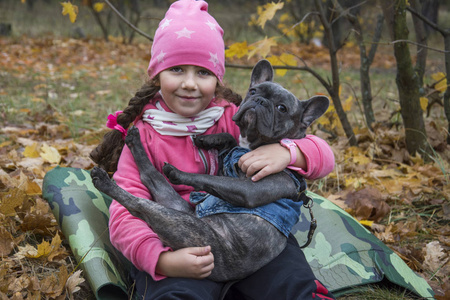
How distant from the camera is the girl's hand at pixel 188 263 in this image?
6.41 feet

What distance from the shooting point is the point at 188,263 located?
1.95 meters

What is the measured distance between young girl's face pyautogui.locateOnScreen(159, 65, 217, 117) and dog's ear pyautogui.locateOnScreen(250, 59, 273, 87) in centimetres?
23

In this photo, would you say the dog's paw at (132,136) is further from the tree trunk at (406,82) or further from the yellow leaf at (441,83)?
the yellow leaf at (441,83)

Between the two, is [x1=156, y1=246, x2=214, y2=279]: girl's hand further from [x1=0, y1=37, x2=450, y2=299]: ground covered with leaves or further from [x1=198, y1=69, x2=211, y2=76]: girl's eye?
[x1=198, y1=69, x2=211, y2=76]: girl's eye

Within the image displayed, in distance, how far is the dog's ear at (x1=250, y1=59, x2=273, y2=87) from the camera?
7.72ft

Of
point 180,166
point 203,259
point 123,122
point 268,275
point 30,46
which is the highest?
point 123,122

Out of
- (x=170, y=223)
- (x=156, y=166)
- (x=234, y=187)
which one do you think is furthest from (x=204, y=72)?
(x=170, y=223)

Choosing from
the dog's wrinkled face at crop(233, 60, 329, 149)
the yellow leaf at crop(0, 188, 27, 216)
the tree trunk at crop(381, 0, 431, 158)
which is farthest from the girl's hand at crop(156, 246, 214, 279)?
the tree trunk at crop(381, 0, 431, 158)

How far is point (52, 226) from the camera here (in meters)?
2.80

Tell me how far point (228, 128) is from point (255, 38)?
12.6m

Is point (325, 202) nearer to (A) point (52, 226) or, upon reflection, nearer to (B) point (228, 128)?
(B) point (228, 128)

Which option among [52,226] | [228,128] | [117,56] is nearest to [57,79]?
[117,56]

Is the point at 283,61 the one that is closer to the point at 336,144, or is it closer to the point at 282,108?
the point at 336,144

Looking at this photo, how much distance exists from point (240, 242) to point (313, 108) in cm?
80
